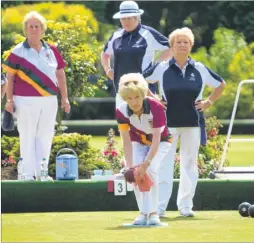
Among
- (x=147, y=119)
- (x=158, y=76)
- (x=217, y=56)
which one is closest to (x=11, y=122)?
(x=158, y=76)

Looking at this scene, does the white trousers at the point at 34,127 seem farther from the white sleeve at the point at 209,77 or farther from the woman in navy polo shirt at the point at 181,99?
the white sleeve at the point at 209,77

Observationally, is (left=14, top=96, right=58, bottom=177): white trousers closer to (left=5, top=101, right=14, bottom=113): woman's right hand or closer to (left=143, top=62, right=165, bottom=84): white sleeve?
(left=5, top=101, right=14, bottom=113): woman's right hand

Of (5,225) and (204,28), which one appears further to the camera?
(204,28)

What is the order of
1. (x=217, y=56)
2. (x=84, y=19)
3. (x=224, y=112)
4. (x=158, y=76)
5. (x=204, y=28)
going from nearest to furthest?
(x=158, y=76)
(x=84, y=19)
(x=224, y=112)
(x=217, y=56)
(x=204, y=28)

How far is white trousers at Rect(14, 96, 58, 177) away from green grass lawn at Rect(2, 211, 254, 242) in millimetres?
869

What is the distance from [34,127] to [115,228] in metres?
2.27

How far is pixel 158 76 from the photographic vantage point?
10.8 metres

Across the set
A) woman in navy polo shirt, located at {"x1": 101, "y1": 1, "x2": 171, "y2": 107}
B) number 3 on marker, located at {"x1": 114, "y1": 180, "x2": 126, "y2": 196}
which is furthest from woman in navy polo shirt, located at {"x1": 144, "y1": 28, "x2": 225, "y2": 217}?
woman in navy polo shirt, located at {"x1": 101, "y1": 1, "x2": 171, "y2": 107}

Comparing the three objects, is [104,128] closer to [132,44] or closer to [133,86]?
[132,44]

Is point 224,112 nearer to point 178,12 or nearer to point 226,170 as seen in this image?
point 178,12

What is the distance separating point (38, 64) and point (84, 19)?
2.79m

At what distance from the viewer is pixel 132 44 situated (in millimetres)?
11648

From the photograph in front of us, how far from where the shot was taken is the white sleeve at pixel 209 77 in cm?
1081

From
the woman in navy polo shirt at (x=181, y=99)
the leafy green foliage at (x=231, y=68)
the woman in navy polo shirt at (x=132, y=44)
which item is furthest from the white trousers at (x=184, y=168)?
the leafy green foliage at (x=231, y=68)
